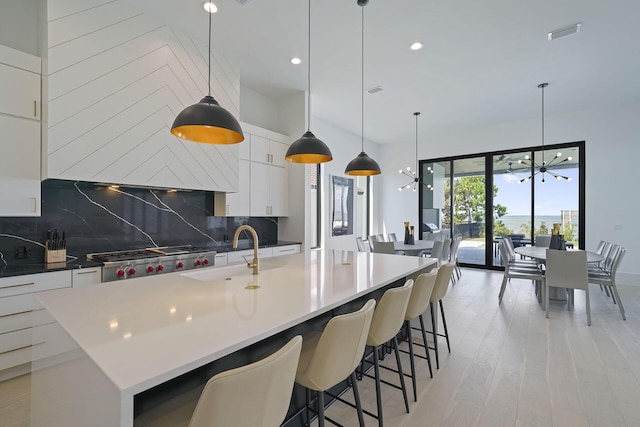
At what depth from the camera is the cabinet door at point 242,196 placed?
4.14m

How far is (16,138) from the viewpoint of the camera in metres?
2.49

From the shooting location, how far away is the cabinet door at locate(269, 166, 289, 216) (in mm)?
4734

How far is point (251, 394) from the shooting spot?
0.93 meters

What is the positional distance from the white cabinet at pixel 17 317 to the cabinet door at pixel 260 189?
2420mm

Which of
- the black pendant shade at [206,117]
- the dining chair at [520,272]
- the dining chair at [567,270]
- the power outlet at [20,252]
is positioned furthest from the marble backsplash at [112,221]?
the dining chair at [567,270]

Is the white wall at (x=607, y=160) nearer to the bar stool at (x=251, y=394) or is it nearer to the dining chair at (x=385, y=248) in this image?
the dining chair at (x=385, y=248)

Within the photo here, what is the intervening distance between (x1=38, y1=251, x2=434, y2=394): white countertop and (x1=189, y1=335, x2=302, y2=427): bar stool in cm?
13

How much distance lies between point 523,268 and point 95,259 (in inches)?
219

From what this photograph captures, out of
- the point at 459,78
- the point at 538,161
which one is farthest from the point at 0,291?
the point at 538,161

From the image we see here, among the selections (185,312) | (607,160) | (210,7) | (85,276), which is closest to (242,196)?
(85,276)

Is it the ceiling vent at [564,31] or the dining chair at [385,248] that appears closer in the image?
the ceiling vent at [564,31]

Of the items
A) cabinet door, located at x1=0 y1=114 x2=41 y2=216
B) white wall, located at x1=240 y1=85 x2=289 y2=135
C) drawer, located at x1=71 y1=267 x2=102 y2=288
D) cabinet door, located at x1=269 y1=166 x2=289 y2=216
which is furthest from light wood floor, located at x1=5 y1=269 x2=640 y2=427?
white wall, located at x1=240 y1=85 x2=289 y2=135

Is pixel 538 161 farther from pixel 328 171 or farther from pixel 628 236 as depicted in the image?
pixel 328 171

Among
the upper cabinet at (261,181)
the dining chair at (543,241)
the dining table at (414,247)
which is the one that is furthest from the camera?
the dining chair at (543,241)
